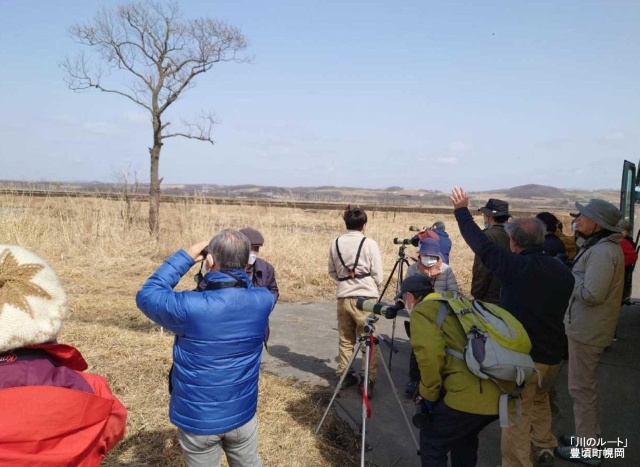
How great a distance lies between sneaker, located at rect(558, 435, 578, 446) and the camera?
3.57 m

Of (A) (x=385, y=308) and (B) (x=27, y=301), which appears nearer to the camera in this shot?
(B) (x=27, y=301)

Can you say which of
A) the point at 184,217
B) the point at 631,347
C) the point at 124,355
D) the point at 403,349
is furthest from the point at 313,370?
the point at 184,217

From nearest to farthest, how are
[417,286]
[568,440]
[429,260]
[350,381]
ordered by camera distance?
[417,286]
[568,440]
[429,260]
[350,381]

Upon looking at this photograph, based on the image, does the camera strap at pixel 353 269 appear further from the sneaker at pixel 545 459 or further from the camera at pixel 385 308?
the sneaker at pixel 545 459

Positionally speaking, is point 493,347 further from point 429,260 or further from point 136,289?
point 136,289

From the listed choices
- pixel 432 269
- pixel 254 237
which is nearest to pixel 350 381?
pixel 432 269

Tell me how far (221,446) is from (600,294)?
110 inches

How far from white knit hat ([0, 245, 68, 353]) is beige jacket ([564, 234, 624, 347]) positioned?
338 cm

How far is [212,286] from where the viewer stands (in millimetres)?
2197

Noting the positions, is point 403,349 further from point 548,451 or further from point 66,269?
point 66,269

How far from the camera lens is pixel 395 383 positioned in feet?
16.0

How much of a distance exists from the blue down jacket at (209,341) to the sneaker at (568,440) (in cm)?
271

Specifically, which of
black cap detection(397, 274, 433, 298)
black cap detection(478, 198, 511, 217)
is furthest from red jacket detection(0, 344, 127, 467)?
black cap detection(478, 198, 511, 217)

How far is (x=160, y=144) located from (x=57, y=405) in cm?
1282
